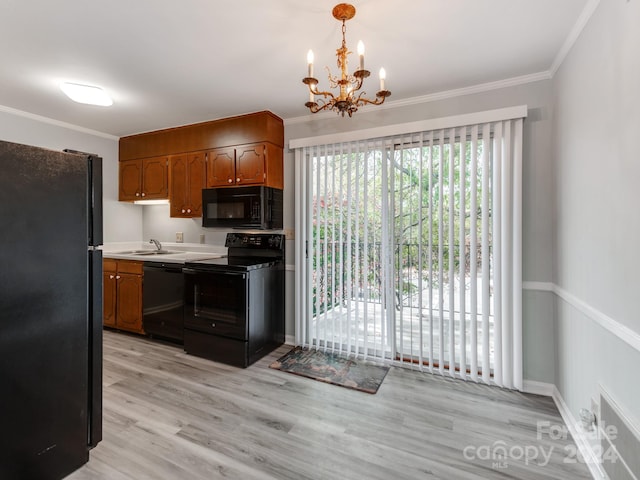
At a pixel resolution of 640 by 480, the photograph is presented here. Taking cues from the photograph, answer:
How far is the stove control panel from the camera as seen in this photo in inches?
132

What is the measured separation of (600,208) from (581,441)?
132cm

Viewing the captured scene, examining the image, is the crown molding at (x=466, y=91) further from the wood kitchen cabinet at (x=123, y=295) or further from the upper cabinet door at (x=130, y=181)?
the wood kitchen cabinet at (x=123, y=295)

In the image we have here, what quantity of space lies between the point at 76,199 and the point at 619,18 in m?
2.66

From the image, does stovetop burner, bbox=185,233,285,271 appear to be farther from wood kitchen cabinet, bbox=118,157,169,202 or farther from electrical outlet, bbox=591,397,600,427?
electrical outlet, bbox=591,397,600,427

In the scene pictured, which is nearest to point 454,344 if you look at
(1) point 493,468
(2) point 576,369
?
(2) point 576,369

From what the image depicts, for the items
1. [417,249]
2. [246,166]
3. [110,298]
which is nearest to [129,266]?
[110,298]

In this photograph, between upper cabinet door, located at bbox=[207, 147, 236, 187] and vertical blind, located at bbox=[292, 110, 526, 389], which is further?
upper cabinet door, located at bbox=[207, 147, 236, 187]

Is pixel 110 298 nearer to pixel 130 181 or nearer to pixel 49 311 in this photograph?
pixel 130 181

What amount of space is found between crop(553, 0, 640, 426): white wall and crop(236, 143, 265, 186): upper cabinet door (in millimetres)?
2457

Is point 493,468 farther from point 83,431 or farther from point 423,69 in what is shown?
point 423,69

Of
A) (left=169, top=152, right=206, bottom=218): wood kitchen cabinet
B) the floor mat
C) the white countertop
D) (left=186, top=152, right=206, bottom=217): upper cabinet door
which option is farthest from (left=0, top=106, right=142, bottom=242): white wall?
the floor mat

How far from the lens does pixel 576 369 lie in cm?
191

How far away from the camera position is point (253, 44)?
2020mm

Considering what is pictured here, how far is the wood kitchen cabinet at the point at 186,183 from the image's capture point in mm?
3510
